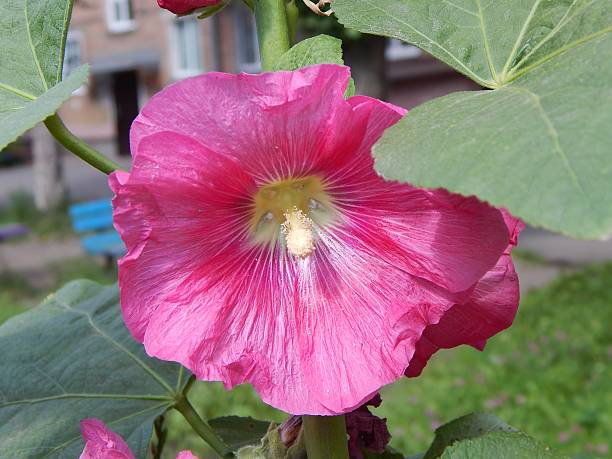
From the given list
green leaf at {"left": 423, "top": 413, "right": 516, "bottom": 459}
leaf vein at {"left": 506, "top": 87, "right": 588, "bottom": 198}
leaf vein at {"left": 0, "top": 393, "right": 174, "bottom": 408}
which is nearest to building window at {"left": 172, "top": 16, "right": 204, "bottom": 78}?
leaf vein at {"left": 0, "top": 393, "right": 174, "bottom": 408}

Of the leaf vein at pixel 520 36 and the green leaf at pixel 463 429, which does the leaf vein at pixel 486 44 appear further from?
the green leaf at pixel 463 429

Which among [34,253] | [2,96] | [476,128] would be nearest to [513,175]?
[476,128]

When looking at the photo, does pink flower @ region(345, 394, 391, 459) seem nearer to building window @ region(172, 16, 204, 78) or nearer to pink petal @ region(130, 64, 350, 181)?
pink petal @ region(130, 64, 350, 181)

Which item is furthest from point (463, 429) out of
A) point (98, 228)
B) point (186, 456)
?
point (98, 228)

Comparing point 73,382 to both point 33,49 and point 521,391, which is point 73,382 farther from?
point 521,391

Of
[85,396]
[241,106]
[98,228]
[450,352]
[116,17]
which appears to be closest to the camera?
[241,106]

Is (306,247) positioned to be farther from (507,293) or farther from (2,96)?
(2,96)
